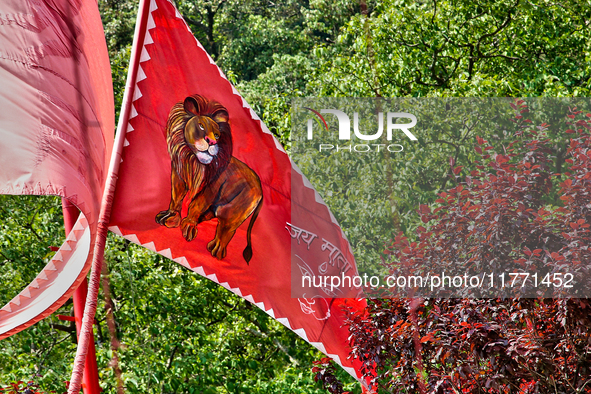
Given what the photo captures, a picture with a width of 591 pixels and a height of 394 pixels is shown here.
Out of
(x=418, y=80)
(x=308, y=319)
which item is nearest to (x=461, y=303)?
(x=308, y=319)

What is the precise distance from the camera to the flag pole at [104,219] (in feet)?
10.6

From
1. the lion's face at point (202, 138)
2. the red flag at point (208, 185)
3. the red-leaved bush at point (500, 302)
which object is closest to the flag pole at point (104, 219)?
the red flag at point (208, 185)

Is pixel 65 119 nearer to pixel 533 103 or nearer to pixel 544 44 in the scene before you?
pixel 533 103

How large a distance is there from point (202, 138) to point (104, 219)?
79 cm

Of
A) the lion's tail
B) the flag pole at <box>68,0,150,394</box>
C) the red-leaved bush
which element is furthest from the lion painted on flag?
the red-leaved bush

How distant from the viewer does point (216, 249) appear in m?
4.01

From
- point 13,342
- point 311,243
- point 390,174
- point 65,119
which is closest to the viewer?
point 65,119

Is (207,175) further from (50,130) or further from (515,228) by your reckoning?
(515,228)

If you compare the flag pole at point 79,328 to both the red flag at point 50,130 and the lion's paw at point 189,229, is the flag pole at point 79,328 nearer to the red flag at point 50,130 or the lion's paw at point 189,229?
the red flag at point 50,130

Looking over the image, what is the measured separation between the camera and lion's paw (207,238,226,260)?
401 cm

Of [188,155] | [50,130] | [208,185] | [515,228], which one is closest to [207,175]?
[208,185]

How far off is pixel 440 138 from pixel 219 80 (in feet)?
14.7

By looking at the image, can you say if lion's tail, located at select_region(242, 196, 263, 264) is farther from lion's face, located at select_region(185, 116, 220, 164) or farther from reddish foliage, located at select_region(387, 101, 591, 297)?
reddish foliage, located at select_region(387, 101, 591, 297)

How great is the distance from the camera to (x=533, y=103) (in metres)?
8.12
